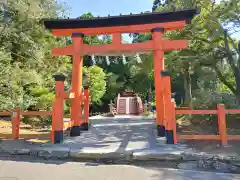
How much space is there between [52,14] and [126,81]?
20522mm

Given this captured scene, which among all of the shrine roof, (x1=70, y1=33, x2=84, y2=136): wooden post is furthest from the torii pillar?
(x1=70, y1=33, x2=84, y2=136): wooden post

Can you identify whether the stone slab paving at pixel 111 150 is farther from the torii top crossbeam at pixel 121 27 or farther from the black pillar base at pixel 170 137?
the torii top crossbeam at pixel 121 27

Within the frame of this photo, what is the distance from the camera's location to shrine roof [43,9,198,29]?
8.17 metres

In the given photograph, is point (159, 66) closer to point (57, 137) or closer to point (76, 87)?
point (76, 87)

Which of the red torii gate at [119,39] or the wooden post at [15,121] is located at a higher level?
the red torii gate at [119,39]

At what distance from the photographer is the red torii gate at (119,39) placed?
815cm

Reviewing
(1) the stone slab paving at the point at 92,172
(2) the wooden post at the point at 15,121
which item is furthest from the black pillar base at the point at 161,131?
(2) the wooden post at the point at 15,121

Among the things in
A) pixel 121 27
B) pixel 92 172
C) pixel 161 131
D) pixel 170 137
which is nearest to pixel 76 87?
pixel 121 27

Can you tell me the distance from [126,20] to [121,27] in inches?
11.5

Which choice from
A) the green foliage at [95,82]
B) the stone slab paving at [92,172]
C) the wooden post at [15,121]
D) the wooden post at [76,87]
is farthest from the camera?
the green foliage at [95,82]

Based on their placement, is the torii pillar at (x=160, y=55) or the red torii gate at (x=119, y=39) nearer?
the torii pillar at (x=160, y=55)

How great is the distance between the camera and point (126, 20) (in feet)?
27.9

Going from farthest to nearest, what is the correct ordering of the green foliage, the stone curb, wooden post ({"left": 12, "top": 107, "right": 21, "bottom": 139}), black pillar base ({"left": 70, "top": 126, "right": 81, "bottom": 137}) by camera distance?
the green foliage, black pillar base ({"left": 70, "top": 126, "right": 81, "bottom": 137}), wooden post ({"left": 12, "top": 107, "right": 21, "bottom": 139}), the stone curb

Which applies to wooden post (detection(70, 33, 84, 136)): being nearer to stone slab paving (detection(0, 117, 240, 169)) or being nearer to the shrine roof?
the shrine roof
